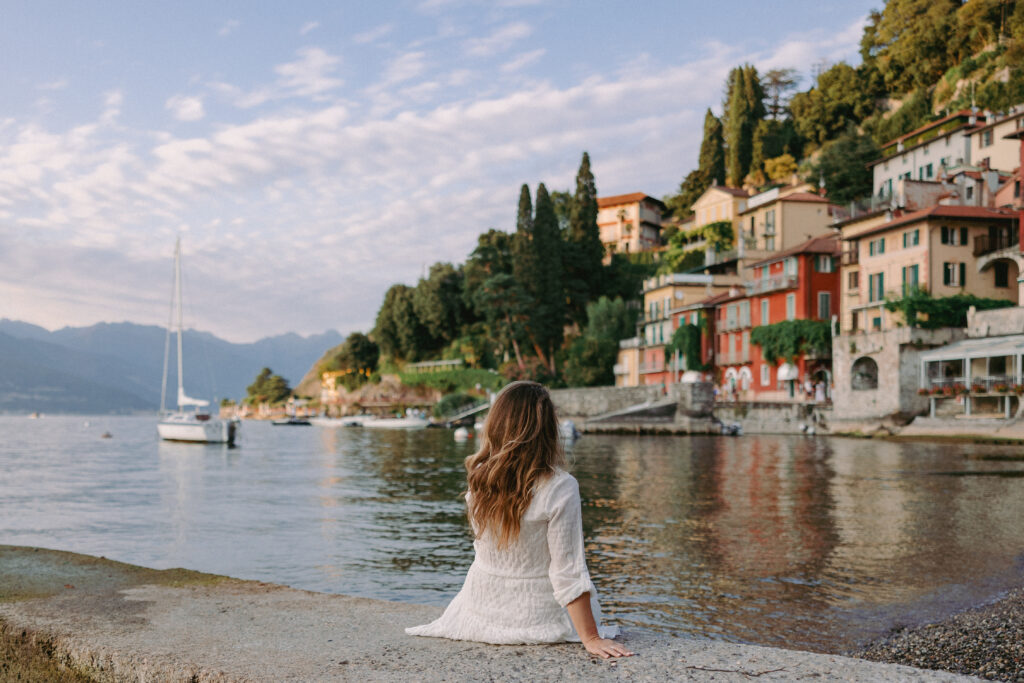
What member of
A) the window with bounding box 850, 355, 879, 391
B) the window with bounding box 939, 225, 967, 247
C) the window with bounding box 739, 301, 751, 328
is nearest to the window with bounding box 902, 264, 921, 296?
the window with bounding box 939, 225, 967, 247

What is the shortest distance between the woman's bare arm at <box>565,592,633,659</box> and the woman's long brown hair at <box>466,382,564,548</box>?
1.36 feet

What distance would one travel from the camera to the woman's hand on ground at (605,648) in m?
3.71

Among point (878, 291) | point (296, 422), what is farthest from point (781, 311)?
point (296, 422)

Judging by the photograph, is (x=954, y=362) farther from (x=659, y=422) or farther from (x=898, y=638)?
(x=898, y=638)

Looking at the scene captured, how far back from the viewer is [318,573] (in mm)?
11227

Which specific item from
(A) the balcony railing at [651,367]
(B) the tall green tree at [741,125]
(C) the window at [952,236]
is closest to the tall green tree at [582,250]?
(A) the balcony railing at [651,367]

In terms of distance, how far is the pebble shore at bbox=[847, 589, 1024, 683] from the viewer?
6.22m

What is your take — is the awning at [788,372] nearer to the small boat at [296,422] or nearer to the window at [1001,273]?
the window at [1001,273]

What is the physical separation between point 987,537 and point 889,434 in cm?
3140

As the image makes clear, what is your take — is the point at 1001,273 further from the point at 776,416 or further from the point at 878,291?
the point at 776,416

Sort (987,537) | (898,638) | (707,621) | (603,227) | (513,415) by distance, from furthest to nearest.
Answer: (603,227) → (987,537) → (707,621) → (898,638) → (513,415)

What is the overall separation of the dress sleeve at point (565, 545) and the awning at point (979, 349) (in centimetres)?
3874

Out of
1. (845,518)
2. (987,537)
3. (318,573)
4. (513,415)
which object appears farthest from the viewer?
(845,518)

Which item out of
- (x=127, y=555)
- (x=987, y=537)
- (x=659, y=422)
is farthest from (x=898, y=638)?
(x=659, y=422)
